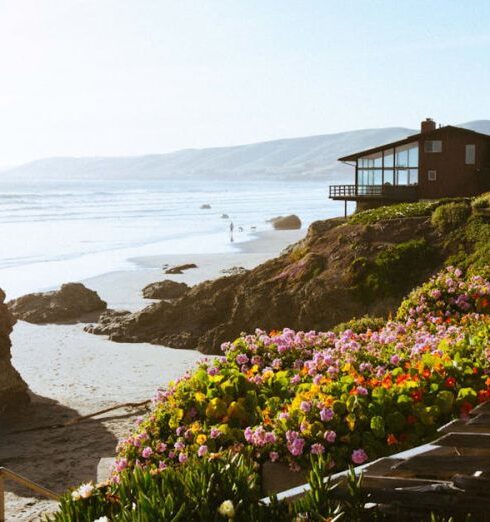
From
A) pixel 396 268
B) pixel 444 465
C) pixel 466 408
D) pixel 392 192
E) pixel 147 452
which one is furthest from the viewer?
pixel 392 192

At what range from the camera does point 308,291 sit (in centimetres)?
2511

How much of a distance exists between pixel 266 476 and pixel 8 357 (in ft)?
49.2

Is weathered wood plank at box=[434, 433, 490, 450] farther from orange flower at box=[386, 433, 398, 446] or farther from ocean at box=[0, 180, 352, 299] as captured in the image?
ocean at box=[0, 180, 352, 299]

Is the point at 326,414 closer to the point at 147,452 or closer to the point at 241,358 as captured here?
the point at 147,452

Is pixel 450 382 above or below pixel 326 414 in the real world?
above

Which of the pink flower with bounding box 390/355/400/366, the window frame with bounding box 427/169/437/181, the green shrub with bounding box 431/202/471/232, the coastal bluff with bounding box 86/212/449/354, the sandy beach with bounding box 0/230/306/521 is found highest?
the window frame with bounding box 427/169/437/181

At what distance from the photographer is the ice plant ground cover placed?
7488mm

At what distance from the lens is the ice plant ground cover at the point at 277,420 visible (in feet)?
24.6

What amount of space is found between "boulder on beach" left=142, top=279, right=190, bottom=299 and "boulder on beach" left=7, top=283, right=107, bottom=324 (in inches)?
110

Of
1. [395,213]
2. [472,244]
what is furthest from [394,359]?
[395,213]

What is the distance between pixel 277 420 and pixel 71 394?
1404 cm

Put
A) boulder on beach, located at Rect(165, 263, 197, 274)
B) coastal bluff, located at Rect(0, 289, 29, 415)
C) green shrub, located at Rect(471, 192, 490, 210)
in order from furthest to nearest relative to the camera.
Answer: boulder on beach, located at Rect(165, 263, 197, 274) < green shrub, located at Rect(471, 192, 490, 210) < coastal bluff, located at Rect(0, 289, 29, 415)

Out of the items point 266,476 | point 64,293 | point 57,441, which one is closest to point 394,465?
point 266,476

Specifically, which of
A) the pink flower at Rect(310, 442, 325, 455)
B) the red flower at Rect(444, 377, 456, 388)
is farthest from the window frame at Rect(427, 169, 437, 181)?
the pink flower at Rect(310, 442, 325, 455)
